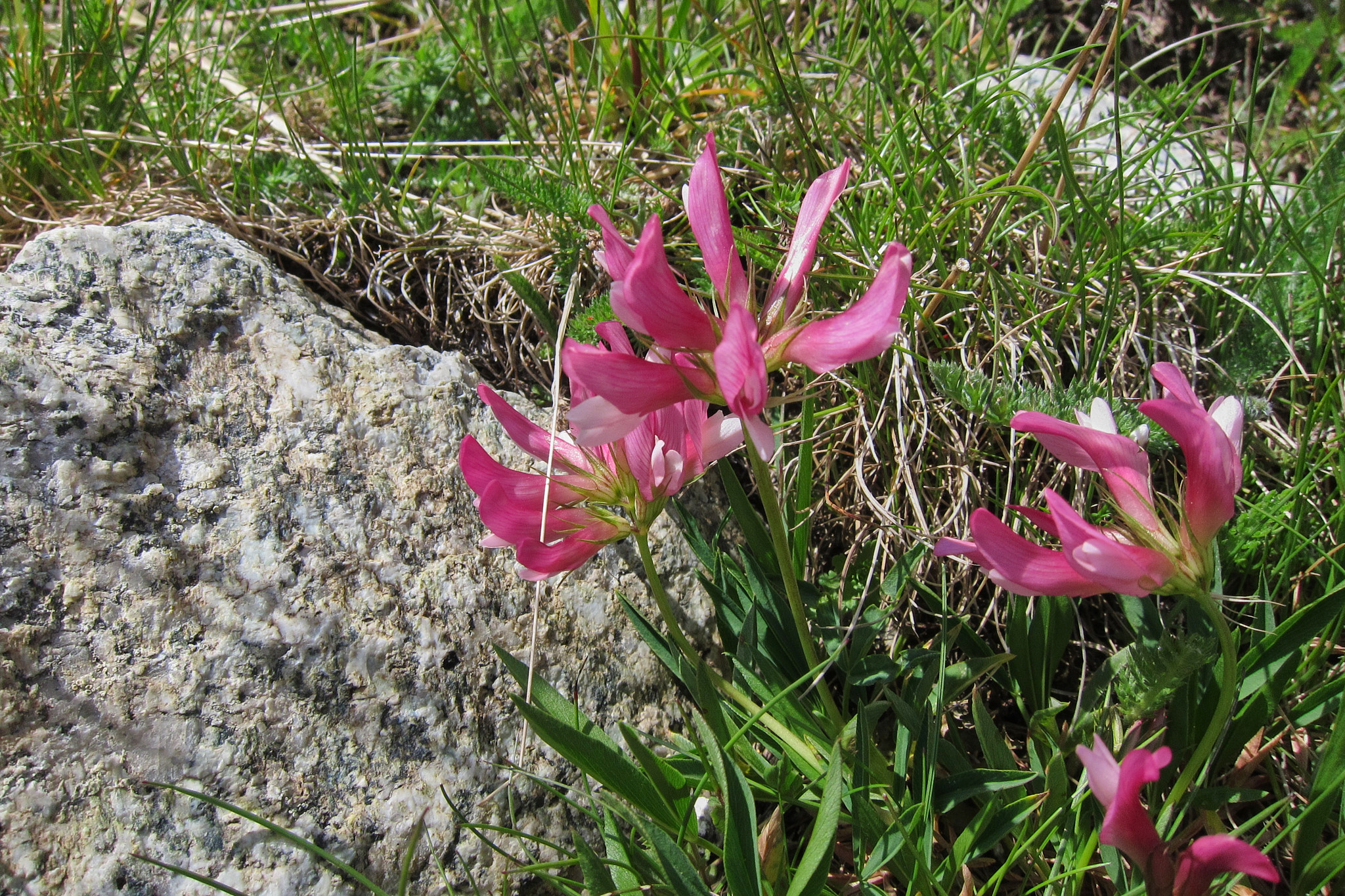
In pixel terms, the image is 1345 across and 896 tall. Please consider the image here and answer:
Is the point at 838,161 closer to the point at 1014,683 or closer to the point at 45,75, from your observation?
the point at 1014,683

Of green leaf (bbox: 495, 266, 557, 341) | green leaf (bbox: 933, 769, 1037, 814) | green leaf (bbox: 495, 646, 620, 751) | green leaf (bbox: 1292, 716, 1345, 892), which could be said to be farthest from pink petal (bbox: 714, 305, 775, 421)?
green leaf (bbox: 1292, 716, 1345, 892)

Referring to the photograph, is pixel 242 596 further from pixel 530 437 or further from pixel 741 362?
pixel 741 362

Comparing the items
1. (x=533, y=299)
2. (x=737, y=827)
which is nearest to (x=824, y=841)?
(x=737, y=827)

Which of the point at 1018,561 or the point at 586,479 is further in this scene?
the point at 586,479

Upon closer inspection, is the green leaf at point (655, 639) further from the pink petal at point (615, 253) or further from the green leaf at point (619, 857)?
the pink petal at point (615, 253)

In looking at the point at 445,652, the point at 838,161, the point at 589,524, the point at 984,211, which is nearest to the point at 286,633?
the point at 445,652

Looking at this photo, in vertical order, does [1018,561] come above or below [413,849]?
above
